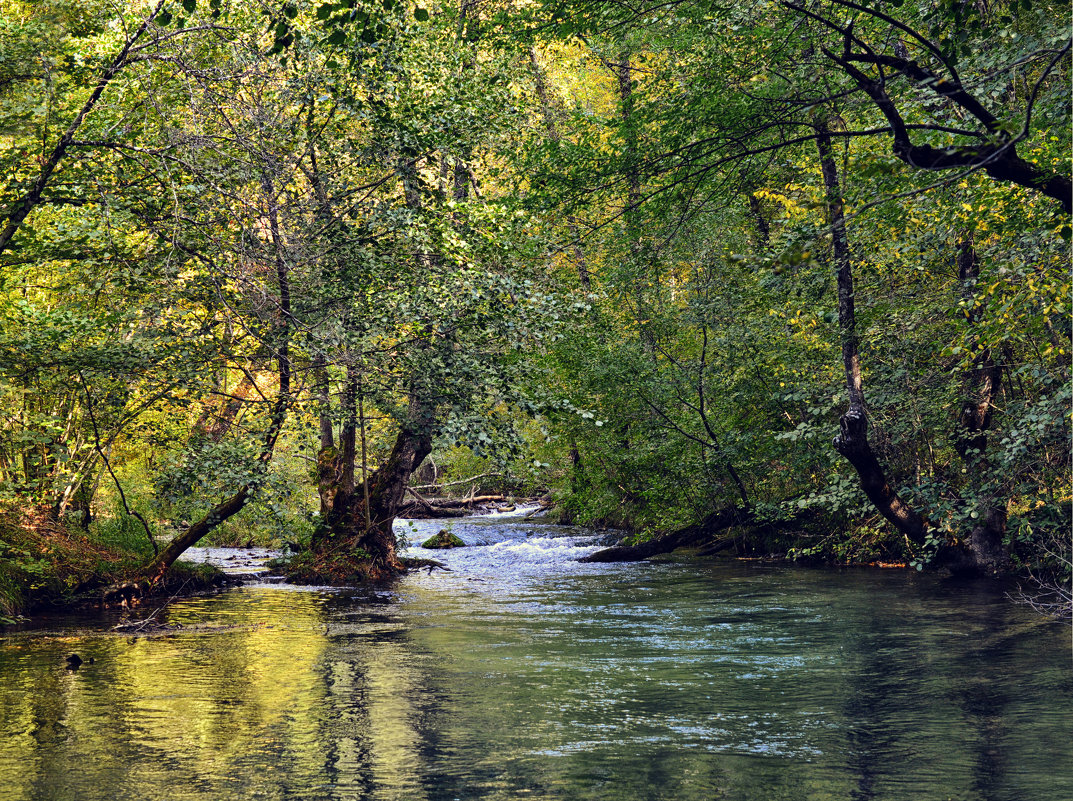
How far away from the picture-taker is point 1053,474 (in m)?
14.3

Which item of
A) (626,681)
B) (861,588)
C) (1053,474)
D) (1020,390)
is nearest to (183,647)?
(626,681)

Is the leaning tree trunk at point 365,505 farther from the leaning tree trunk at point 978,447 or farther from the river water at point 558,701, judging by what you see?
the leaning tree trunk at point 978,447

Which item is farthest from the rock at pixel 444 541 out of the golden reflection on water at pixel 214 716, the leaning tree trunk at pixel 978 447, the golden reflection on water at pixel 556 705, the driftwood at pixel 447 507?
the leaning tree trunk at pixel 978 447

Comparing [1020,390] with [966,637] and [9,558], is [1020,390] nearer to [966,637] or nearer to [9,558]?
[966,637]

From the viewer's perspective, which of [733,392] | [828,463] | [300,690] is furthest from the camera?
[733,392]

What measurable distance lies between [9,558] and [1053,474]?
16848mm

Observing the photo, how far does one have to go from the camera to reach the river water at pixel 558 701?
7.11 m

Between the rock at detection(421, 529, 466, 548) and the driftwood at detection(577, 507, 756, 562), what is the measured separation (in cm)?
519

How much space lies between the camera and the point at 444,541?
1102 inches

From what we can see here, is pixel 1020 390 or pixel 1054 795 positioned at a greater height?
pixel 1020 390

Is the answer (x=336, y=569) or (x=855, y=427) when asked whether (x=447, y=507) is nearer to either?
(x=336, y=569)

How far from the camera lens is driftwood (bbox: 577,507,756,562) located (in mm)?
23844

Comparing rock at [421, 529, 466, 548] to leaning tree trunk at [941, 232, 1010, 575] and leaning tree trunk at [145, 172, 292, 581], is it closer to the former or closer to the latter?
leaning tree trunk at [145, 172, 292, 581]

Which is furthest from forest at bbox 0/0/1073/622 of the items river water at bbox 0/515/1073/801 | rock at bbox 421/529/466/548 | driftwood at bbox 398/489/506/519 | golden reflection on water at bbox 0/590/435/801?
driftwood at bbox 398/489/506/519
